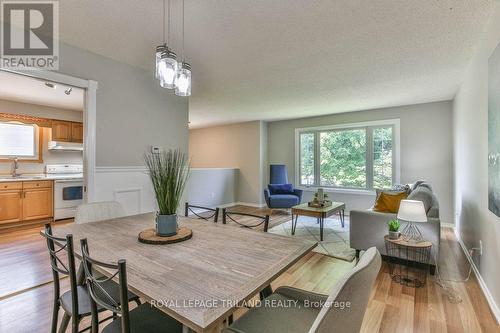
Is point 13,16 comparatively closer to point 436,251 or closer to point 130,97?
point 130,97

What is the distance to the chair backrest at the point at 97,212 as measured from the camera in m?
1.87

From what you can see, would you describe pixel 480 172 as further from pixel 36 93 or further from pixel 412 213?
pixel 36 93

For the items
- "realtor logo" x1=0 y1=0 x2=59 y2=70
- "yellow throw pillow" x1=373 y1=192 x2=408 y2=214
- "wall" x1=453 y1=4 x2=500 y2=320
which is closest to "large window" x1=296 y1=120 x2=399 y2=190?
"wall" x1=453 y1=4 x2=500 y2=320

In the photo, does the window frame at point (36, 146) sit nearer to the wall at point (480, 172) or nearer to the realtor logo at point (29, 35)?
the realtor logo at point (29, 35)

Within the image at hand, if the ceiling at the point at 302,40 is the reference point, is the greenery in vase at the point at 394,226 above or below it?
below

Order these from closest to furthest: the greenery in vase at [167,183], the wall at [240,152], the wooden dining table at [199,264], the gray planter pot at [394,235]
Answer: the wooden dining table at [199,264], the greenery in vase at [167,183], the gray planter pot at [394,235], the wall at [240,152]

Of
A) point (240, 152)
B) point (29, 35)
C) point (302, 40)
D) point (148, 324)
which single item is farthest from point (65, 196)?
point (302, 40)

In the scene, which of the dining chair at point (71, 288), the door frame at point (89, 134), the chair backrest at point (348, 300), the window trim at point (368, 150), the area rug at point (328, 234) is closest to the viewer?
the chair backrest at point (348, 300)

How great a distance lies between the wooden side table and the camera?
7.72 ft

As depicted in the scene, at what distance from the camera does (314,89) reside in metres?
3.82

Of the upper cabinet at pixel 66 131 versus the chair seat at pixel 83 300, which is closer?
the chair seat at pixel 83 300

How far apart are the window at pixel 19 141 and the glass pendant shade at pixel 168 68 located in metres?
4.92

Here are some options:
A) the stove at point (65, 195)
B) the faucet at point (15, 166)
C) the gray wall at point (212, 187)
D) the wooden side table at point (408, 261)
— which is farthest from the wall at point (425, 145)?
the faucet at point (15, 166)

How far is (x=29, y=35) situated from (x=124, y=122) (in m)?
1.09
